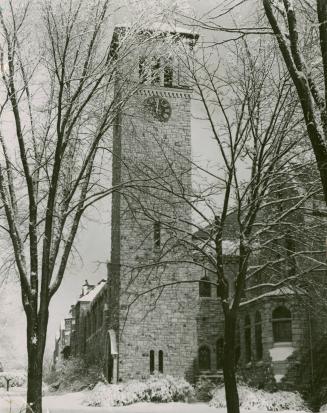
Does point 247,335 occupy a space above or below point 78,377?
above

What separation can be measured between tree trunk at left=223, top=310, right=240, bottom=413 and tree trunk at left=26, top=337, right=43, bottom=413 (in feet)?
14.7

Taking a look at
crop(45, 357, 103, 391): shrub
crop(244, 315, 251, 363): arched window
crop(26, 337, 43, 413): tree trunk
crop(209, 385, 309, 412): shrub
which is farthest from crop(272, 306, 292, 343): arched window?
crop(26, 337, 43, 413): tree trunk

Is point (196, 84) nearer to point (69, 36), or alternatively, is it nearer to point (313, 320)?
point (69, 36)

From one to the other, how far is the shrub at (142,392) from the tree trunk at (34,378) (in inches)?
684

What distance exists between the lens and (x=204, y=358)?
32.9m

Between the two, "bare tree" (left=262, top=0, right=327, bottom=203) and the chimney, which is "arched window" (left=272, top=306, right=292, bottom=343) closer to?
"bare tree" (left=262, top=0, right=327, bottom=203)

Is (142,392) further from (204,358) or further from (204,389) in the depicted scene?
(204,358)

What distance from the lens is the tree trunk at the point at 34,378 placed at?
1088 cm

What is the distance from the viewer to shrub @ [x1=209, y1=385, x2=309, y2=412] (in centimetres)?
2498

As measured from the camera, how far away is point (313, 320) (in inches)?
1138

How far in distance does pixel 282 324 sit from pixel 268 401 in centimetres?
497

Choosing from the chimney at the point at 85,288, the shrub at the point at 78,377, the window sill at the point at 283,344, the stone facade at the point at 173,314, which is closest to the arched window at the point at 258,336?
the stone facade at the point at 173,314

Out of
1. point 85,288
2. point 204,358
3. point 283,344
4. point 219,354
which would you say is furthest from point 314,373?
point 85,288

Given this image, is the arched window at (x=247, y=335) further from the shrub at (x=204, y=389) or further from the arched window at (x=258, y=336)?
the shrub at (x=204, y=389)
